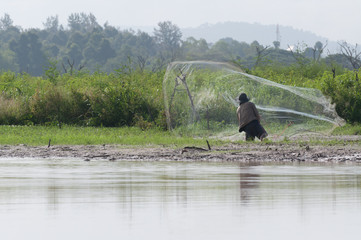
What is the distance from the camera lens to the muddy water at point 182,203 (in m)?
6.38

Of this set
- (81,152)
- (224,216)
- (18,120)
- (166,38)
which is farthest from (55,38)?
(224,216)

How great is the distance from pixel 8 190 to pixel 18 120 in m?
18.5

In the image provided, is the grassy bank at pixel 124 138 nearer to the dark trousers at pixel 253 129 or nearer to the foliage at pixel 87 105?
the dark trousers at pixel 253 129

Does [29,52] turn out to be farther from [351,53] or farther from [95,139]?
[95,139]

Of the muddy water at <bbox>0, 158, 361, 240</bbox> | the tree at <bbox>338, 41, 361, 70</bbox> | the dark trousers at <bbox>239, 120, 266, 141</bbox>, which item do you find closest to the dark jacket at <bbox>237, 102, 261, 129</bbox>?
the dark trousers at <bbox>239, 120, 266, 141</bbox>

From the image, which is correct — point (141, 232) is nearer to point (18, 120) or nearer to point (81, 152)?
point (81, 152)

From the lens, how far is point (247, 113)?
18016mm

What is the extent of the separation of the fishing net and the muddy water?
18.0 ft

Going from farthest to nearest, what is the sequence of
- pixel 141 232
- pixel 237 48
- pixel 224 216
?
pixel 237 48 < pixel 224 216 < pixel 141 232

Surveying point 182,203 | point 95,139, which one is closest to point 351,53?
point 95,139

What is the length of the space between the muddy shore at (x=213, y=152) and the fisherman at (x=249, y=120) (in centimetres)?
60

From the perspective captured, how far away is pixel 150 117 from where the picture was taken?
27156 millimetres

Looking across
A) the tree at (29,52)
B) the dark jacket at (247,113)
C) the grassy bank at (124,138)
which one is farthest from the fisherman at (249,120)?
the tree at (29,52)

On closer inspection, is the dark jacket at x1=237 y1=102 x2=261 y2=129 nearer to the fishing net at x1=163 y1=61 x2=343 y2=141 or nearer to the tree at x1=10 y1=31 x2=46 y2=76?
the fishing net at x1=163 y1=61 x2=343 y2=141
